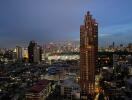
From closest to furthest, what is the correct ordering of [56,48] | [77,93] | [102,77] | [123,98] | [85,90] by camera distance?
[123,98] < [77,93] < [85,90] < [102,77] < [56,48]

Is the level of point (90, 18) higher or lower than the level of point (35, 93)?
higher

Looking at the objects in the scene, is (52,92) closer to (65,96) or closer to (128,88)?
(65,96)

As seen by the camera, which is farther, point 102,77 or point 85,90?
point 102,77

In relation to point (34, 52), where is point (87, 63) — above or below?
below

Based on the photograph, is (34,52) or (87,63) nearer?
(87,63)

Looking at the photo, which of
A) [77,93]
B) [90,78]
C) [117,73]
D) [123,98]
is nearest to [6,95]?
[77,93]

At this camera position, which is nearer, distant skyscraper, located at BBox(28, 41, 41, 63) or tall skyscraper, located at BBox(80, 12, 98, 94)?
tall skyscraper, located at BBox(80, 12, 98, 94)

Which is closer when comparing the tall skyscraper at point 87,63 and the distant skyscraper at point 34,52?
the tall skyscraper at point 87,63

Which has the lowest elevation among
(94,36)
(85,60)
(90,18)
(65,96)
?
(65,96)
